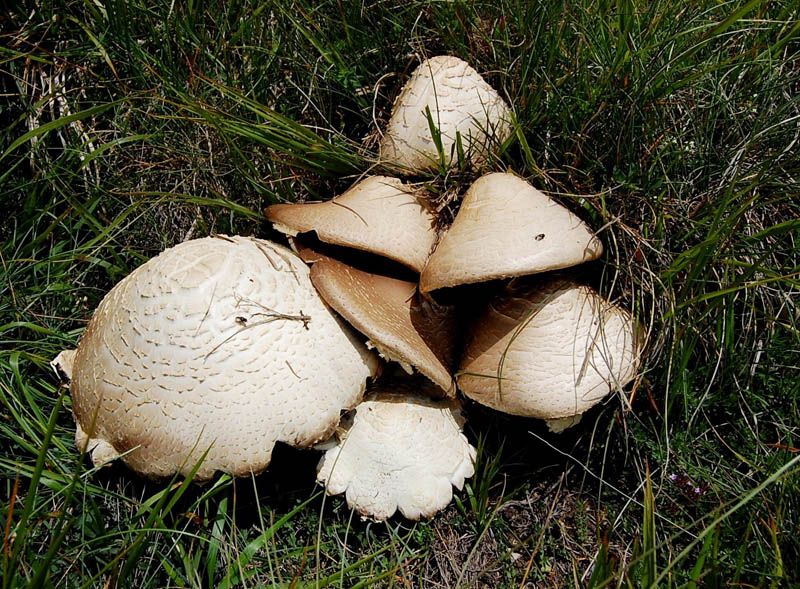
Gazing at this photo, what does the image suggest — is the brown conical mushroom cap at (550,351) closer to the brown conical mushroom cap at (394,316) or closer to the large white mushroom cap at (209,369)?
the brown conical mushroom cap at (394,316)

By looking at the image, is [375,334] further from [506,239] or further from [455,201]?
[455,201]

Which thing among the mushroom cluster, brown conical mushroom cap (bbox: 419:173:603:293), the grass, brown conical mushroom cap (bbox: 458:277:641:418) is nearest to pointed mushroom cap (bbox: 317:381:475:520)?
the mushroom cluster

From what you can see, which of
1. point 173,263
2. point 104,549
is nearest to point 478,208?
point 173,263

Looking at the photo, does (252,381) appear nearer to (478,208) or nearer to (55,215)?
(478,208)

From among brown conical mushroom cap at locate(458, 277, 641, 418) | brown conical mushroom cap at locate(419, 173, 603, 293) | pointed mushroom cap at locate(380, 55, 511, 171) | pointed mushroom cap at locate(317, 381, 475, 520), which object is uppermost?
pointed mushroom cap at locate(380, 55, 511, 171)

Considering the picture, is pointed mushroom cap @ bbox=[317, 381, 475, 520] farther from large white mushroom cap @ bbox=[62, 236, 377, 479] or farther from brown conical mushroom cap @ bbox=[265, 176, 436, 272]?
brown conical mushroom cap @ bbox=[265, 176, 436, 272]

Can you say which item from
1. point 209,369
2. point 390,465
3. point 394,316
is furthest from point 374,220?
point 390,465

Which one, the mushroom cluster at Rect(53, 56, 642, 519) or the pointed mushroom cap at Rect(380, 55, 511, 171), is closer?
the mushroom cluster at Rect(53, 56, 642, 519)

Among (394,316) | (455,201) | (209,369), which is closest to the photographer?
(209,369)
